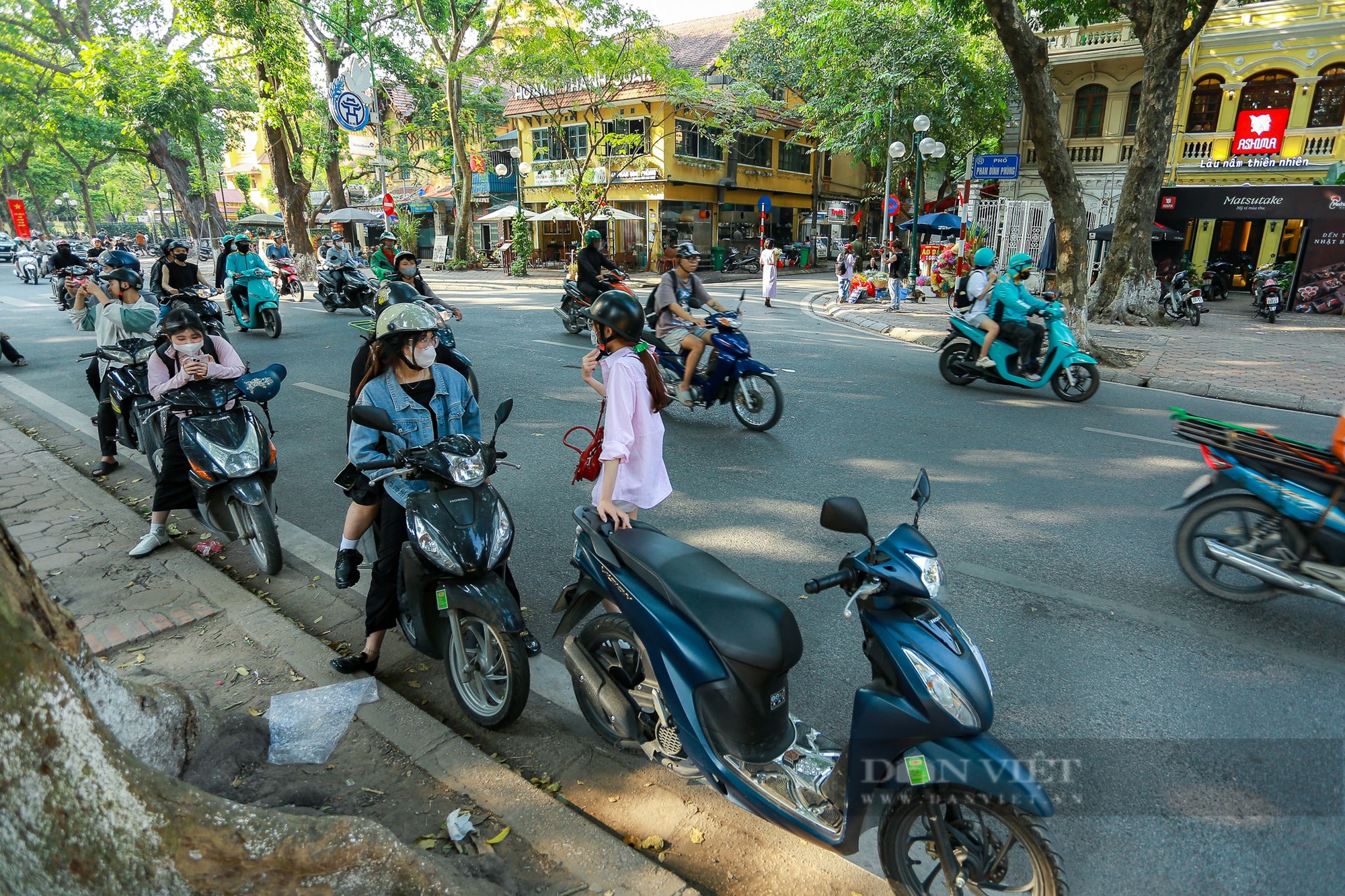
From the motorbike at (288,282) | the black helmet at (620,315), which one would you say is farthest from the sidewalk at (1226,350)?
the motorbike at (288,282)

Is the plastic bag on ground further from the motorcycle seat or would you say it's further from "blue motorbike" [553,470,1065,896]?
the motorcycle seat

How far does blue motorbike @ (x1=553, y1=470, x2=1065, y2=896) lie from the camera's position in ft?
6.67

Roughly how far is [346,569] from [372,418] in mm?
1131

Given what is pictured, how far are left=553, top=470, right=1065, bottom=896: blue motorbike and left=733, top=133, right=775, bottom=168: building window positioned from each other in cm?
→ 3470

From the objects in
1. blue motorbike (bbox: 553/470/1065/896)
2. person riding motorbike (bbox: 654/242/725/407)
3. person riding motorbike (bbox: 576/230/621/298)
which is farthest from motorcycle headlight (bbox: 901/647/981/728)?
person riding motorbike (bbox: 576/230/621/298)

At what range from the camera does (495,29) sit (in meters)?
25.5

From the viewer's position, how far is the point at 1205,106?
2133 cm

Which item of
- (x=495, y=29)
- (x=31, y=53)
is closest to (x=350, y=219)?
(x=495, y=29)

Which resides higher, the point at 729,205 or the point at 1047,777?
the point at 729,205

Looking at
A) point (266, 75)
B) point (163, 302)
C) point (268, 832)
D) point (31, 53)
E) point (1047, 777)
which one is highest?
point (31, 53)

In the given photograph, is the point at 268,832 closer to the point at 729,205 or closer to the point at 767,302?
the point at 767,302

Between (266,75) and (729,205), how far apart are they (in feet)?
67.2

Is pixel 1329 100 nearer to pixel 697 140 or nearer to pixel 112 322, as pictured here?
pixel 697 140

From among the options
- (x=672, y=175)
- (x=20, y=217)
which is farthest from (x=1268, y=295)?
(x=20, y=217)
